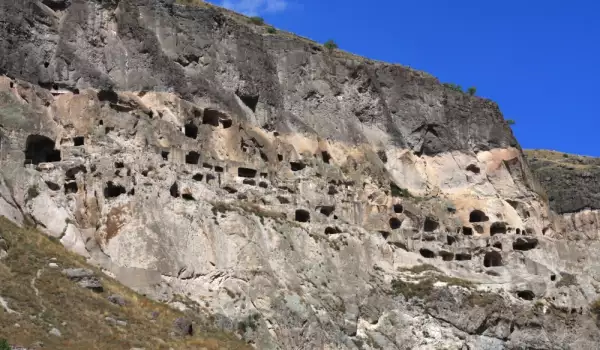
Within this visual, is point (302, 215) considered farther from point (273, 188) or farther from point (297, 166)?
point (297, 166)

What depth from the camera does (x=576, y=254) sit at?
50.2 metres

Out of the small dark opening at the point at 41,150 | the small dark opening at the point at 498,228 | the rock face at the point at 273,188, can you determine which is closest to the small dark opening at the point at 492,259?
the rock face at the point at 273,188

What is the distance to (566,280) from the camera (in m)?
46.5

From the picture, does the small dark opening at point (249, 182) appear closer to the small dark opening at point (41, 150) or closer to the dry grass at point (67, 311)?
the small dark opening at point (41, 150)

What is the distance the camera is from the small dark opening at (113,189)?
3719cm

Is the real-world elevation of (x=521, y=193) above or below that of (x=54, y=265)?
above

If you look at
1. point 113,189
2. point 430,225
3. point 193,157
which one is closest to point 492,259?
point 430,225

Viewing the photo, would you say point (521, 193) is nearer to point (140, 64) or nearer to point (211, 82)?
point (211, 82)

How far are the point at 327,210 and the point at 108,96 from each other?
1244 cm

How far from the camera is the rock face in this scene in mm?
36312

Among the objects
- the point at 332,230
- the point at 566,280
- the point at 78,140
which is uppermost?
the point at 78,140

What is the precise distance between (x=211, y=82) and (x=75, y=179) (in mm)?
11563

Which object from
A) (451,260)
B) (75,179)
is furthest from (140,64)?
(451,260)

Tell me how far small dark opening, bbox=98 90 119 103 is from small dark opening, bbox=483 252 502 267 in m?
21.6
